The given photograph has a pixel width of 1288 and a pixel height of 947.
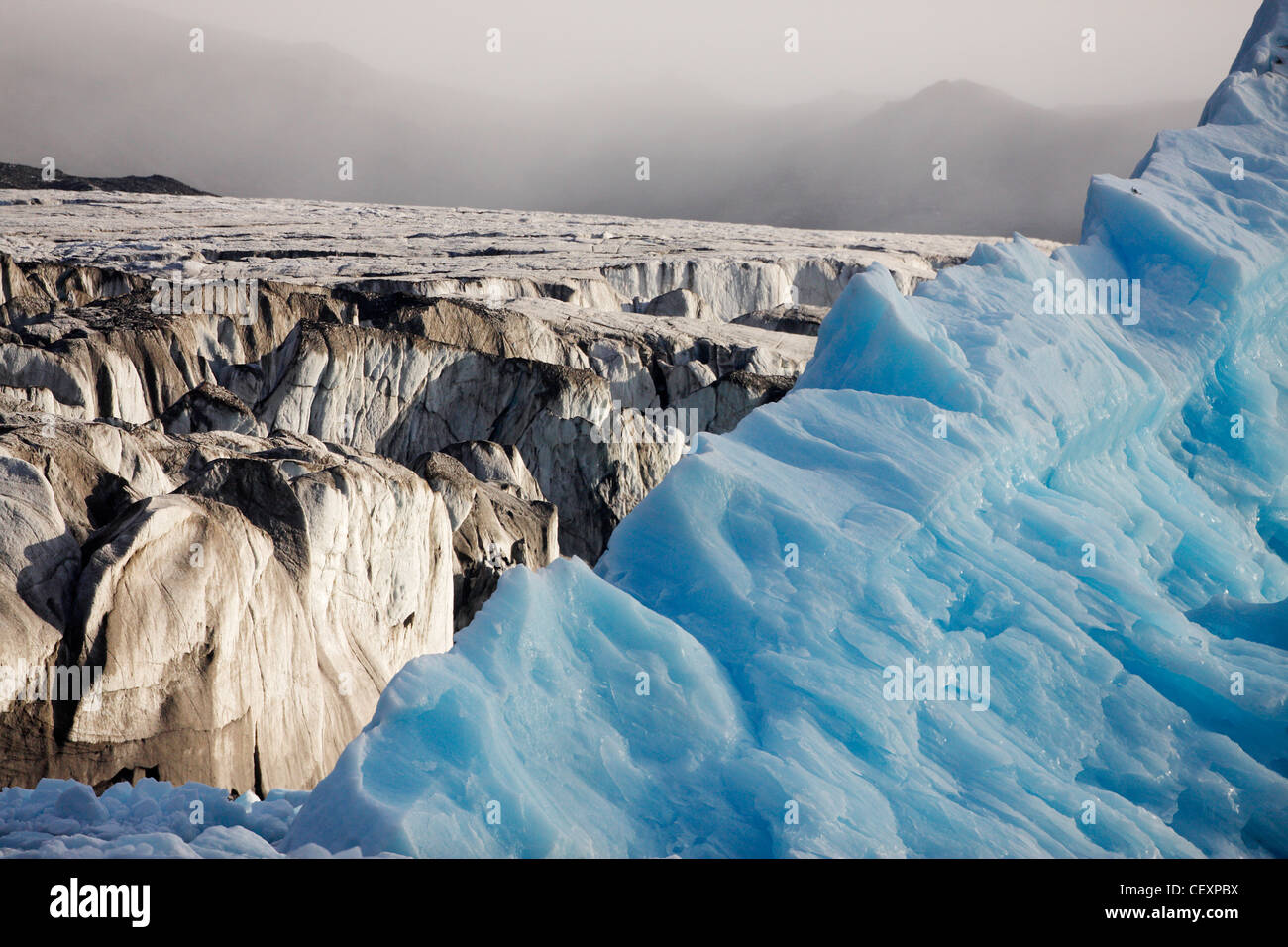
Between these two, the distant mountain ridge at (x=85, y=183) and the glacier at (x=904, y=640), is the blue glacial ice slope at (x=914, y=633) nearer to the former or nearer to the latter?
the glacier at (x=904, y=640)

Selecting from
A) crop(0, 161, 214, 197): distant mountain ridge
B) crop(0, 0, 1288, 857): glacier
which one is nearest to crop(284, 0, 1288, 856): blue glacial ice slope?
crop(0, 0, 1288, 857): glacier

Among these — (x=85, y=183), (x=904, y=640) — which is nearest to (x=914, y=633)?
(x=904, y=640)

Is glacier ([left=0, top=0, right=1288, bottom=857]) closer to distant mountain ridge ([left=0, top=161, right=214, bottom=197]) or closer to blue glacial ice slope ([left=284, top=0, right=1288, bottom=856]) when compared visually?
blue glacial ice slope ([left=284, top=0, right=1288, bottom=856])

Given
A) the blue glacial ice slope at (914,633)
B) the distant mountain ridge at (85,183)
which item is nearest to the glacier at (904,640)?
the blue glacial ice slope at (914,633)

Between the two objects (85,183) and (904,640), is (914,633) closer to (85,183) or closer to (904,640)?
(904,640)
